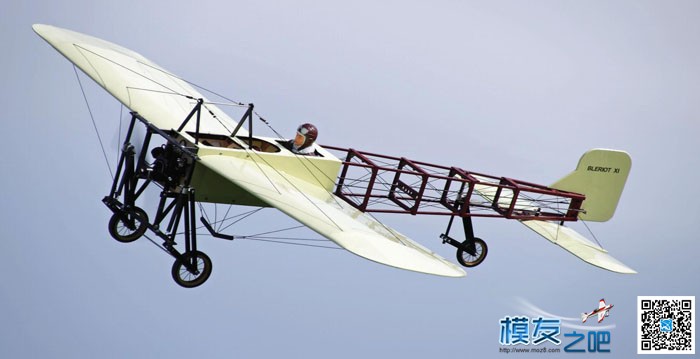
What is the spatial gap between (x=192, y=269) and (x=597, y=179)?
7.18 meters

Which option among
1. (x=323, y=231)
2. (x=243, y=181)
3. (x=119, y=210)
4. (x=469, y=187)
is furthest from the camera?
(x=469, y=187)

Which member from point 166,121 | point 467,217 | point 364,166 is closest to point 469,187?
point 467,217

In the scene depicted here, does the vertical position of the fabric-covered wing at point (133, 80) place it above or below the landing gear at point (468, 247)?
above

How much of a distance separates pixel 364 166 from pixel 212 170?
2.48 meters

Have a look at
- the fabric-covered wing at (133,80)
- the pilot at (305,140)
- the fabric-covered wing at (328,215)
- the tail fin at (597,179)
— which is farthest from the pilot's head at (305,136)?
the tail fin at (597,179)

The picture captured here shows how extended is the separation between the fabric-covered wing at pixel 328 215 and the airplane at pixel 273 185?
1.0 inches

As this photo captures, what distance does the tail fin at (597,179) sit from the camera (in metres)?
18.3

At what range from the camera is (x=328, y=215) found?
565 inches

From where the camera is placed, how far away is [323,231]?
13492 millimetres

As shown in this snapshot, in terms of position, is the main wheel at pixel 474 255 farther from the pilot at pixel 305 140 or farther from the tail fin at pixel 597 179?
the pilot at pixel 305 140

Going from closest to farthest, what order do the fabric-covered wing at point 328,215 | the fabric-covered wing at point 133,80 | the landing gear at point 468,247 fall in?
the fabric-covered wing at point 328,215
the fabric-covered wing at point 133,80
the landing gear at point 468,247

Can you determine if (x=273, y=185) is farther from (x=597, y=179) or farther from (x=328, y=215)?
(x=597, y=179)

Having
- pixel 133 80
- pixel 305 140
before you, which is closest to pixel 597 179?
pixel 305 140

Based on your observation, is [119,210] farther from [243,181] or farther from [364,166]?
[364,166]
